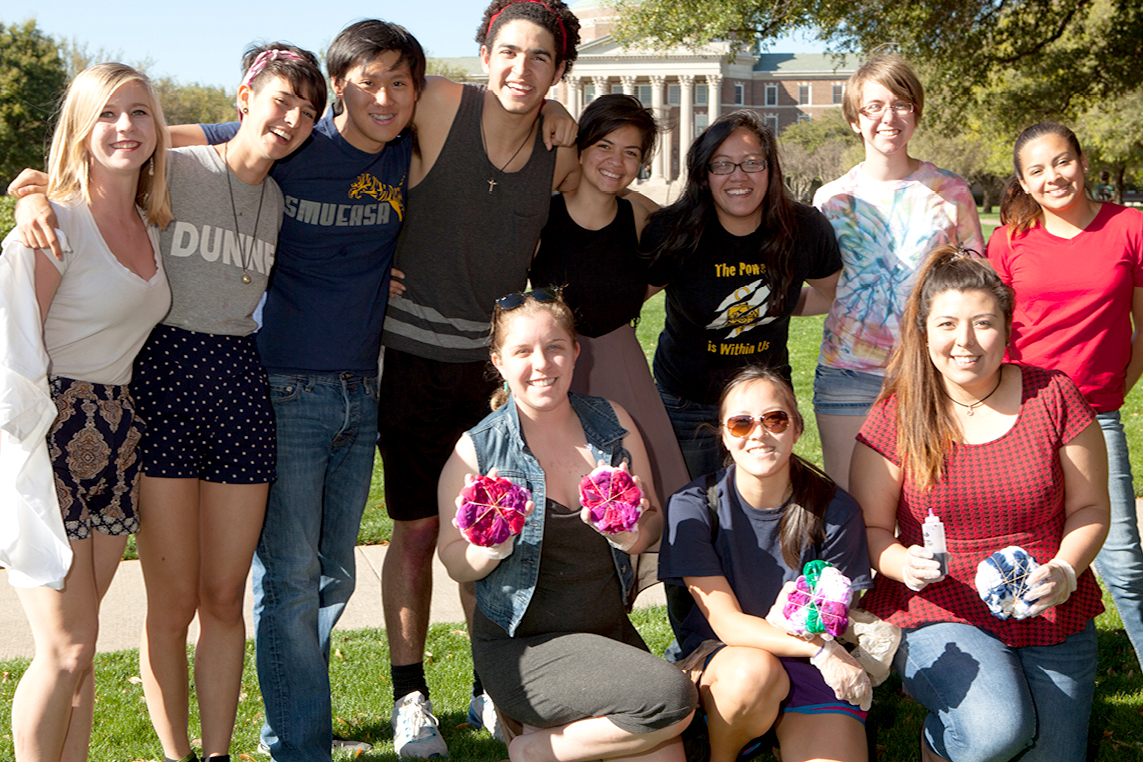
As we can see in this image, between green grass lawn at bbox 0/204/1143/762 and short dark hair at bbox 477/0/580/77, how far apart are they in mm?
2740

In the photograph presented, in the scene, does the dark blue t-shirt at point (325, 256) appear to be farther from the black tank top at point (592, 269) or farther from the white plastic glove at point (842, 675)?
the white plastic glove at point (842, 675)

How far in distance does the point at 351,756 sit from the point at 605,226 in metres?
2.31

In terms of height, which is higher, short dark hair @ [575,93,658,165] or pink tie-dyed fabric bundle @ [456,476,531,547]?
short dark hair @ [575,93,658,165]

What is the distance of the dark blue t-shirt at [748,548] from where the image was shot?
3.28 metres

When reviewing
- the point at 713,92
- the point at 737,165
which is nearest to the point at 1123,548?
the point at 737,165

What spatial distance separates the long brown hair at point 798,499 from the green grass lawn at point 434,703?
0.76 metres

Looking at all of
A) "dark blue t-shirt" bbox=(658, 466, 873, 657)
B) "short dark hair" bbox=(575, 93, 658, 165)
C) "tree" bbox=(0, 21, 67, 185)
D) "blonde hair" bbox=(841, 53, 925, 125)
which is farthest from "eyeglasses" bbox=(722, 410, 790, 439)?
"tree" bbox=(0, 21, 67, 185)

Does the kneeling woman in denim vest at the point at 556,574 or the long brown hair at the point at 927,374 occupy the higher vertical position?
the long brown hair at the point at 927,374

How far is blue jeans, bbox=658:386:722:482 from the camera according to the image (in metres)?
4.17

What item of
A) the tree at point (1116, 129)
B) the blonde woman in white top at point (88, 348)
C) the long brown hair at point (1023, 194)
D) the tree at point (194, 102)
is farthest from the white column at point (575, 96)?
the blonde woman in white top at point (88, 348)

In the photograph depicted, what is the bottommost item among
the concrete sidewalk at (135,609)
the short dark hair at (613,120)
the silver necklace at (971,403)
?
the concrete sidewalk at (135,609)

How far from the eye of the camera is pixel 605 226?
4.04 metres

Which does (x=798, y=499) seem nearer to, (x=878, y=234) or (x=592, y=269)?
(x=592, y=269)

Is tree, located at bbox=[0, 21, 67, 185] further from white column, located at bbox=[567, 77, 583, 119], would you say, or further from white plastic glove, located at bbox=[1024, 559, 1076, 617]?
white column, located at bbox=[567, 77, 583, 119]
